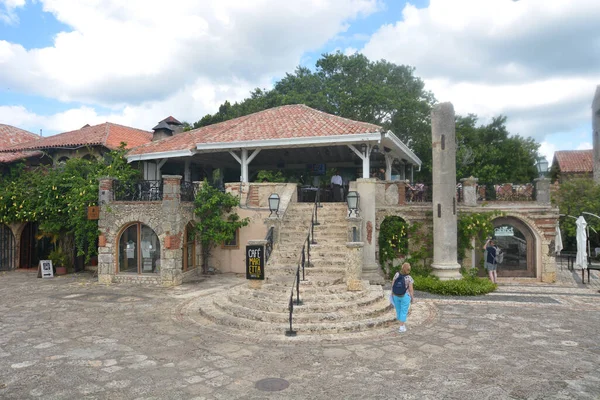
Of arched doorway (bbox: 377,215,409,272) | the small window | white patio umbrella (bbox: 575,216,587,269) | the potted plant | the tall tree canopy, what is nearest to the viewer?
white patio umbrella (bbox: 575,216,587,269)

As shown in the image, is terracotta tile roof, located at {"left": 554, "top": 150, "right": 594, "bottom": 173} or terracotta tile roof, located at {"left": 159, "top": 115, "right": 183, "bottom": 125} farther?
terracotta tile roof, located at {"left": 554, "top": 150, "right": 594, "bottom": 173}

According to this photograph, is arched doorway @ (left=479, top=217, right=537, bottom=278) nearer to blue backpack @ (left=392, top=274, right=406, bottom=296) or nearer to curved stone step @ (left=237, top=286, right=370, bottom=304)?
curved stone step @ (left=237, top=286, right=370, bottom=304)

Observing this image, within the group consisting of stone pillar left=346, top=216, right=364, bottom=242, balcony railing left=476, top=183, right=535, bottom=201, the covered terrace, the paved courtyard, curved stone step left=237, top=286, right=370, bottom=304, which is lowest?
the paved courtyard

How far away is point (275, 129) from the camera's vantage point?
15.8m

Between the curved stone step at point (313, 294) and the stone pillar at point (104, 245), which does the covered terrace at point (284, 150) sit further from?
the curved stone step at point (313, 294)

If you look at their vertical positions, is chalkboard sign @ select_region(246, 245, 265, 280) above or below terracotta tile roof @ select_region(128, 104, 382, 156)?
below

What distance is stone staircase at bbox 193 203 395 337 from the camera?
8281 millimetres

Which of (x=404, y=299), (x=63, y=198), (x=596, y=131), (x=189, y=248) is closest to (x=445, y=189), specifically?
(x=404, y=299)

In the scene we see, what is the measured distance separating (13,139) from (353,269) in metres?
22.3

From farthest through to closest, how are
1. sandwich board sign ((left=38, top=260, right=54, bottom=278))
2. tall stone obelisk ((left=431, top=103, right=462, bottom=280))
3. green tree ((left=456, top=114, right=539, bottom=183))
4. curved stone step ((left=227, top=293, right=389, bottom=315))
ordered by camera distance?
green tree ((left=456, top=114, right=539, bottom=183))
sandwich board sign ((left=38, top=260, right=54, bottom=278))
tall stone obelisk ((left=431, top=103, right=462, bottom=280))
curved stone step ((left=227, top=293, right=389, bottom=315))

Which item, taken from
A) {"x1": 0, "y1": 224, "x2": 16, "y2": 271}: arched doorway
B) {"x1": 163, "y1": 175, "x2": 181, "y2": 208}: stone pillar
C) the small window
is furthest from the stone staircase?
{"x1": 0, "y1": 224, "x2": 16, "y2": 271}: arched doorway

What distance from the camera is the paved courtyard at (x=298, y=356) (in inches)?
218

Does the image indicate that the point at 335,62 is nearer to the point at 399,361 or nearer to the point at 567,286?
→ the point at 567,286

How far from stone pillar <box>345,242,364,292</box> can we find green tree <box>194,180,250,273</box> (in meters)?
5.62
